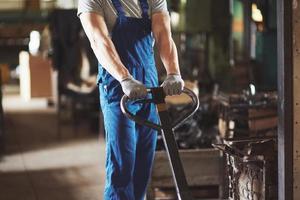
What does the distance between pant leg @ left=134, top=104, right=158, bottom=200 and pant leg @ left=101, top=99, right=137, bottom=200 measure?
83mm

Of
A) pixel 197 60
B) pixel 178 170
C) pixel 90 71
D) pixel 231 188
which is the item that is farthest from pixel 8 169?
pixel 197 60

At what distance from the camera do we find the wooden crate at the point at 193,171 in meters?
5.39

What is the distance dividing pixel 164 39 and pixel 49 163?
414 cm

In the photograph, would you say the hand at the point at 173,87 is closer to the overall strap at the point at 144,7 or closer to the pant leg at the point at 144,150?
the pant leg at the point at 144,150

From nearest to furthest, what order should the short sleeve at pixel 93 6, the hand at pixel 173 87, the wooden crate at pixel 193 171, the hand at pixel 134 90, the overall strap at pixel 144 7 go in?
1. the hand at pixel 134 90
2. the hand at pixel 173 87
3. the short sleeve at pixel 93 6
4. the overall strap at pixel 144 7
5. the wooden crate at pixel 193 171

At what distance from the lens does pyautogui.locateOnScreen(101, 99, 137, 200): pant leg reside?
12.0ft

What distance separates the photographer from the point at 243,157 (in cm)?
407

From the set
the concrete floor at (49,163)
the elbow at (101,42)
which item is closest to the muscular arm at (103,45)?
the elbow at (101,42)

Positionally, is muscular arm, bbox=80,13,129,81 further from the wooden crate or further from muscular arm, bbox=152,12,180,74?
the wooden crate

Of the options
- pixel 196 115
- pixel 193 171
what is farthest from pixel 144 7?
pixel 196 115

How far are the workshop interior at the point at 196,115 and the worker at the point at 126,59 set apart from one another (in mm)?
344

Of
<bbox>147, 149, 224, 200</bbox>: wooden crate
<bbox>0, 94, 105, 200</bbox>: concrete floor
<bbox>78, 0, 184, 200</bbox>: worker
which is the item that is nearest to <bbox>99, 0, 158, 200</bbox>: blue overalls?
<bbox>78, 0, 184, 200</bbox>: worker

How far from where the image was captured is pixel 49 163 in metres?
7.49

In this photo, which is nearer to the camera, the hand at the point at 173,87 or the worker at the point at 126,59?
the hand at the point at 173,87
